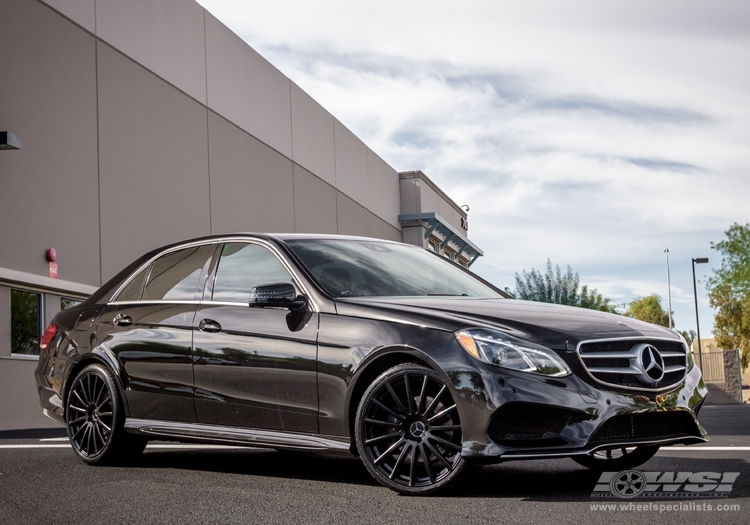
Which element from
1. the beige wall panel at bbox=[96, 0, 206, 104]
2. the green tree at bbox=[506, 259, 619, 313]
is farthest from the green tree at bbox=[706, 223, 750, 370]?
the beige wall panel at bbox=[96, 0, 206, 104]

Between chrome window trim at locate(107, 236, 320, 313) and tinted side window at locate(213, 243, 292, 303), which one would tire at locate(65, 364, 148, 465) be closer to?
chrome window trim at locate(107, 236, 320, 313)

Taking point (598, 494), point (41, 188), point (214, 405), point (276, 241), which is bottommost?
point (598, 494)

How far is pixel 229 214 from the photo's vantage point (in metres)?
26.5

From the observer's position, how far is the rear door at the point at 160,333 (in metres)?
6.61

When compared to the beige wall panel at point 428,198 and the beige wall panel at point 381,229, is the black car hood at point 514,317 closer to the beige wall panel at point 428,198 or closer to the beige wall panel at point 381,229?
the beige wall panel at point 381,229

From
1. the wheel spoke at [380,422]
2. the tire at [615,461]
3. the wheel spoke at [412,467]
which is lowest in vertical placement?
the tire at [615,461]

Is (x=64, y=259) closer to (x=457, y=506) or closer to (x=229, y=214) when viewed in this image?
(x=229, y=214)

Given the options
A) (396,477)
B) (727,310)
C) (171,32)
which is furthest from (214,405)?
(727,310)

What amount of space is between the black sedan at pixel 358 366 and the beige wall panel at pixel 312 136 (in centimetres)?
2501

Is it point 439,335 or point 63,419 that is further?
point 63,419

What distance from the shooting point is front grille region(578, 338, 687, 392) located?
16.9 feet

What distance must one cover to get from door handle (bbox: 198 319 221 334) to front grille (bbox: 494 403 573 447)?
6.86 feet

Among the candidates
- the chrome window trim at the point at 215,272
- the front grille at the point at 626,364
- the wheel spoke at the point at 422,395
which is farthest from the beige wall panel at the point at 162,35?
the front grille at the point at 626,364

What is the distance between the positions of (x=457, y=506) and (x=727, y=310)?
6813 centimetres
